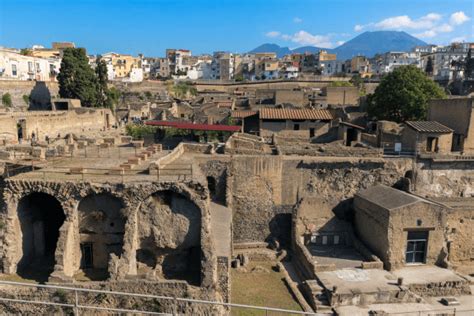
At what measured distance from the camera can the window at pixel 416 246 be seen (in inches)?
811

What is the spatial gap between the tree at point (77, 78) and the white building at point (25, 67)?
8334mm

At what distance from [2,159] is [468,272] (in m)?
26.2

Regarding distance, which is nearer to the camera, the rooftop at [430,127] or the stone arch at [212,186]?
the stone arch at [212,186]

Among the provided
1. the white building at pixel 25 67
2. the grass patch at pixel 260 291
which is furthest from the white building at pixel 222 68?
the grass patch at pixel 260 291

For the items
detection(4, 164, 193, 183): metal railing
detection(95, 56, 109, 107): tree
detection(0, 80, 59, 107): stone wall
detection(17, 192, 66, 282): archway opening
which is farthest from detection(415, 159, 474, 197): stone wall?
detection(0, 80, 59, 107): stone wall

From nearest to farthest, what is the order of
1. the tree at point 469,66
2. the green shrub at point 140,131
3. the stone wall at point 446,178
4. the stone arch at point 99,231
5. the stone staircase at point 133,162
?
the stone arch at point 99,231 → the stone staircase at point 133,162 → the stone wall at point 446,178 → the green shrub at point 140,131 → the tree at point 469,66

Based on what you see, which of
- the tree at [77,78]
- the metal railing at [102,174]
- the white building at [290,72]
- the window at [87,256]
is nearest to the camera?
the window at [87,256]

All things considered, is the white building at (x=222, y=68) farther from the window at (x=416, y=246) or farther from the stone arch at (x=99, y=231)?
the stone arch at (x=99, y=231)

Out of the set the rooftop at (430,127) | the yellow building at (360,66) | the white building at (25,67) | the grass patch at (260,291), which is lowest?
the grass patch at (260,291)

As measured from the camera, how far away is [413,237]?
2062 cm

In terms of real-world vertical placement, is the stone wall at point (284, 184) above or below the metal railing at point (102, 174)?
below

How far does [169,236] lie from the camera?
17125 millimetres

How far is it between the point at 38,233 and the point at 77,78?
3917 centimetres

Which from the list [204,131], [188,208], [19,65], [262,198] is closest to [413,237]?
[262,198]
